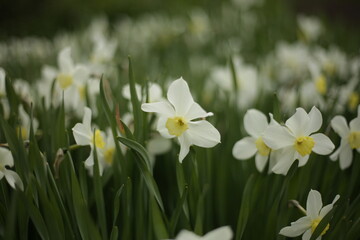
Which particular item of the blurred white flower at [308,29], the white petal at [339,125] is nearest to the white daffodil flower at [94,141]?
the white petal at [339,125]

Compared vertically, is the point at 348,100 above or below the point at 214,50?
below

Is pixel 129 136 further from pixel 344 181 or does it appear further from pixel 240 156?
pixel 344 181

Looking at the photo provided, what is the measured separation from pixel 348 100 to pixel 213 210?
869 mm

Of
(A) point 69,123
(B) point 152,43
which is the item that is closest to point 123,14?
(B) point 152,43

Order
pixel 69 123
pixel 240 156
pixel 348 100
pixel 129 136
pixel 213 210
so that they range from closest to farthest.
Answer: pixel 129 136 < pixel 240 156 < pixel 213 210 < pixel 69 123 < pixel 348 100

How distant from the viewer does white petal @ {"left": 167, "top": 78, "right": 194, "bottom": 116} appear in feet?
2.79

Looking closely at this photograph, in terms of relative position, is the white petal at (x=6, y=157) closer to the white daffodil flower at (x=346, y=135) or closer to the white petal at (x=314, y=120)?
the white petal at (x=314, y=120)

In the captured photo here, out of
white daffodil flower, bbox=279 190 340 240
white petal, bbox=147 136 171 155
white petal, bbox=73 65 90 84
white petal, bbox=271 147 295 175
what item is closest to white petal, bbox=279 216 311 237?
white daffodil flower, bbox=279 190 340 240

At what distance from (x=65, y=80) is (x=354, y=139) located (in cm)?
103

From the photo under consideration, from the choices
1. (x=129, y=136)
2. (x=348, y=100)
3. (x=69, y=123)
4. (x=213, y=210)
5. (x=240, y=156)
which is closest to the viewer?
(x=129, y=136)

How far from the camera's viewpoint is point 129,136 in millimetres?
877

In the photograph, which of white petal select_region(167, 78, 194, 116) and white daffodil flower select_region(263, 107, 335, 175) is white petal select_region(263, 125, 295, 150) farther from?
white petal select_region(167, 78, 194, 116)

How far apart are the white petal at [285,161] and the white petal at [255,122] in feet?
0.35

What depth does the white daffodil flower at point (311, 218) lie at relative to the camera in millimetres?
816
